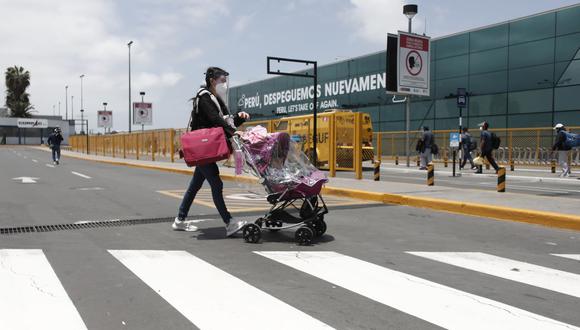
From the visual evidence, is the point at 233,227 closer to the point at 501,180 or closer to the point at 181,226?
the point at 181,226

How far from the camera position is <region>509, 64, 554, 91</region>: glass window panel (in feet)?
83.5

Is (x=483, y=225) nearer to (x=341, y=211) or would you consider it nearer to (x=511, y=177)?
(x=341, y=211)

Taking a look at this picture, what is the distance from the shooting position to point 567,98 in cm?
2452

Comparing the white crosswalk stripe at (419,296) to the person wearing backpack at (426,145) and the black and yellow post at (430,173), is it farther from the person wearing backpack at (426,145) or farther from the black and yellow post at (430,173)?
the person wearing backpack at (426,145)

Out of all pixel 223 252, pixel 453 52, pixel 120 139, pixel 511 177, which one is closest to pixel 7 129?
pixel 120 139

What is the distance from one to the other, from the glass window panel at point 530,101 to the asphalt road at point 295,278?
21.2 meters

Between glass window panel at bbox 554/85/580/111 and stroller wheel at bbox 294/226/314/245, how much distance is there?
23.1m

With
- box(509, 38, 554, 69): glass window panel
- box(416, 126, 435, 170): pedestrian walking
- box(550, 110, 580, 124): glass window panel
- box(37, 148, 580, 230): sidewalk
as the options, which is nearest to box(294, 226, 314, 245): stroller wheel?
box(37, 148, 580, 230): sidewalk

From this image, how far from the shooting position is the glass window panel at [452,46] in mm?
30142

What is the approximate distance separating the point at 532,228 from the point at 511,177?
1146 centimetres

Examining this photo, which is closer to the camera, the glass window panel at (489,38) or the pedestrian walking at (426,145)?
the pedestrian walking at (426,145)

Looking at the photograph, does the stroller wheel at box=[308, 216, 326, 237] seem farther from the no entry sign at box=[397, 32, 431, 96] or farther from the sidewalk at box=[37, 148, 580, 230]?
the no entry sign at box=[397, 32, 431, 96]

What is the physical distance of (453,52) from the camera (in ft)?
102

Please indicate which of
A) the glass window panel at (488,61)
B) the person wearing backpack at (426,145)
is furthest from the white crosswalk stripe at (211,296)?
the glass window panel at (488,61)
